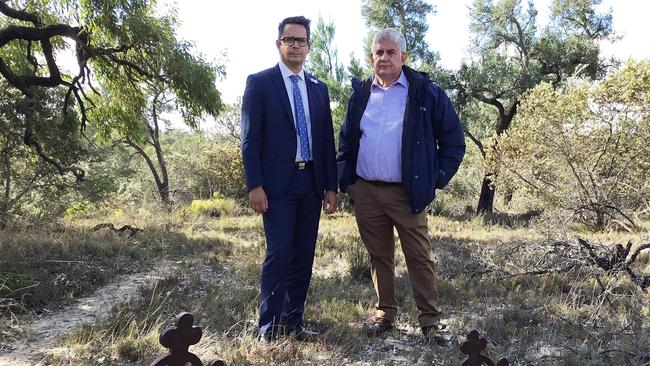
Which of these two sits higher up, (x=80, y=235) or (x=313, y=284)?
(x=80, y=235)

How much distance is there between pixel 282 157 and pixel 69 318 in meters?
2.07

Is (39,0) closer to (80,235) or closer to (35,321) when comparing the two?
(80,235)

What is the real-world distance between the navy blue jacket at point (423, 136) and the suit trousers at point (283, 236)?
0.49 metres

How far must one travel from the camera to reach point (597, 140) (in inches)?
323

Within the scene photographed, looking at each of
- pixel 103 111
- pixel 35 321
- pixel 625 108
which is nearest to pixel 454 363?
pixel 35 321

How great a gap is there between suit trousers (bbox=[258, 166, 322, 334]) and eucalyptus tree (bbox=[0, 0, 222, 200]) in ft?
15.1

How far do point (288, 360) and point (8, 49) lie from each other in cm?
783

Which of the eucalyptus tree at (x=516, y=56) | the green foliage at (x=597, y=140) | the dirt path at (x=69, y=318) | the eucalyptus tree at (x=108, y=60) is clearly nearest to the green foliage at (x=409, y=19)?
the eucalyptus tree at (x=516, y=56)

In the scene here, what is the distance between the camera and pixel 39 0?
6.98 meters

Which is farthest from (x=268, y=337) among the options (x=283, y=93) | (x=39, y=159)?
(x=39, y=159)

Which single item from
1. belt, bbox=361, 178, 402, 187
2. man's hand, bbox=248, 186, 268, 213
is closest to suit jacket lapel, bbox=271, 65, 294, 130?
man's hand, bbox=248, 186, 268, 213

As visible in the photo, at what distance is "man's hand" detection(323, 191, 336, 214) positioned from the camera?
132 inches

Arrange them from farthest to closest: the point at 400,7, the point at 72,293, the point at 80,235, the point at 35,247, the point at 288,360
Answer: the point at 400,7 < the point at 80,235 < the point at 35,247 < the point at 72,293 < the point at 288,360

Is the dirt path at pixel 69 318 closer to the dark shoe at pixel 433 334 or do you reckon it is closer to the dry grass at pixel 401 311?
the dry grass at pixel 401 311
